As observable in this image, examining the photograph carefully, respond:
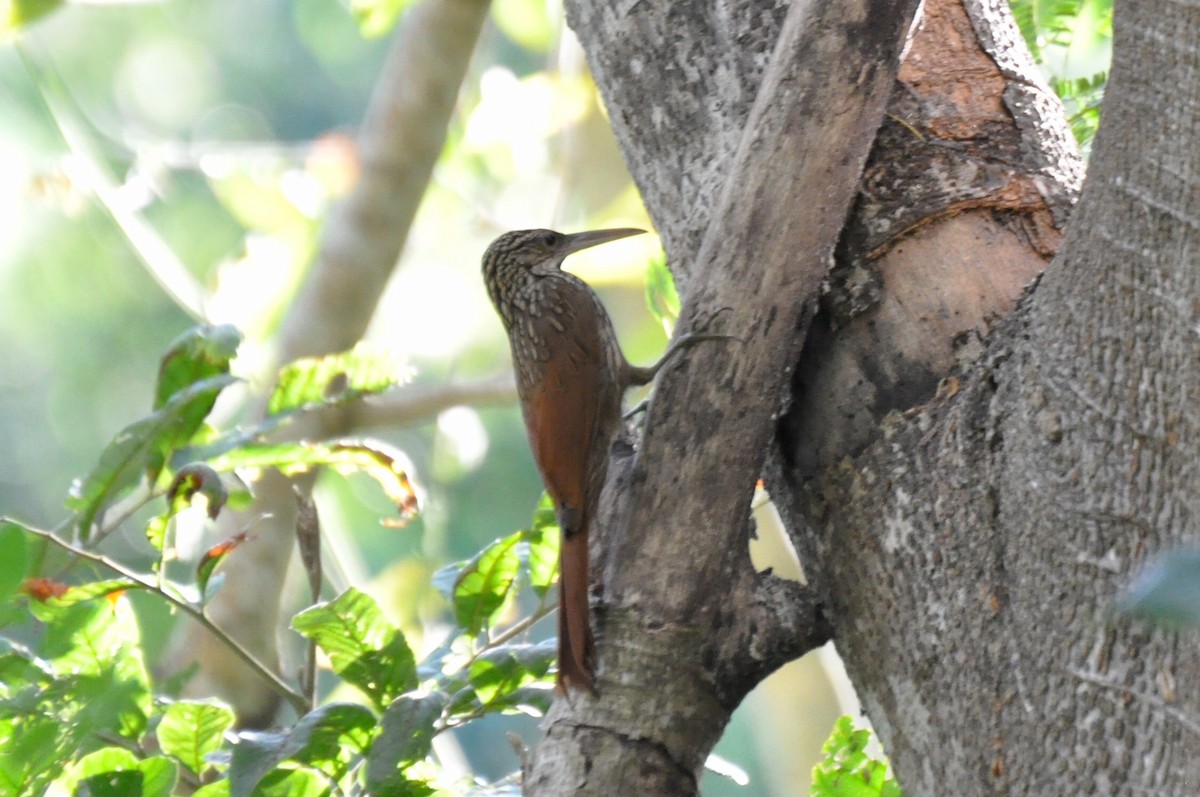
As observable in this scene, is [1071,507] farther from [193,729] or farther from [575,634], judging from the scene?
[193,729]

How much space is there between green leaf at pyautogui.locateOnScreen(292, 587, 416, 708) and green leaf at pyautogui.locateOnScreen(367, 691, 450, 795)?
164mm

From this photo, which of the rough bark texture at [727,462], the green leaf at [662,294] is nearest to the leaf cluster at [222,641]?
the rough bark texture at [727,462]

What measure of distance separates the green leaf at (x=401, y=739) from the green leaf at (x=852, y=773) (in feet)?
1.85

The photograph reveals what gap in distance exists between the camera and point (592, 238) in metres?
2.42

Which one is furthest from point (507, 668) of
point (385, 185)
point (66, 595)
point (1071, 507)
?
point (385, 185)

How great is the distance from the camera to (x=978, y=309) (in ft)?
4.60

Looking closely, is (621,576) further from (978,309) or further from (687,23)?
(687,23)

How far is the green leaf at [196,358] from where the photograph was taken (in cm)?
191

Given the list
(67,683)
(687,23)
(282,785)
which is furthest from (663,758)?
(687,23)

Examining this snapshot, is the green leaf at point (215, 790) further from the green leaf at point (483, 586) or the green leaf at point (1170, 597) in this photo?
the green leaf at point (1170, 597)

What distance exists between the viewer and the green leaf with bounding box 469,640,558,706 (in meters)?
1.62

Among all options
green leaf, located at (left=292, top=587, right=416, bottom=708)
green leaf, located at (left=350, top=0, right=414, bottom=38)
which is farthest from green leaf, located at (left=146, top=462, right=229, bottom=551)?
green leaf, located at (left=350, top=0, right=414, bottom=38)

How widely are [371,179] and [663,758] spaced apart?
2.33 meters

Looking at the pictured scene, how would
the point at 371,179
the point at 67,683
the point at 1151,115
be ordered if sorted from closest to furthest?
1. the point at 1151,115
2. the point at 67,683
3. the point at 371,179
